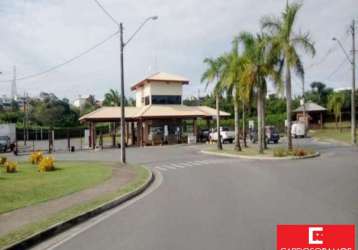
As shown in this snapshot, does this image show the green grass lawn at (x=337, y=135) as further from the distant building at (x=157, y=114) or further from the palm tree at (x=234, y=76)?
the palm tree at (x=234, y=76)

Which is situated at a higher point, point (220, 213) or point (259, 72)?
point (259, 72)

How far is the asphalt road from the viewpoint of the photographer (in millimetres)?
8352

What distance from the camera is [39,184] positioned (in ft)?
56.3

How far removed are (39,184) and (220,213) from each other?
29.2 feet

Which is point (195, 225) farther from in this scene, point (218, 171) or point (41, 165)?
point (41, 165)

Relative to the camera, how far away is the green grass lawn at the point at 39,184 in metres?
13.5

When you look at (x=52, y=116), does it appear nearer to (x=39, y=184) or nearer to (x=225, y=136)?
(x=225, y=136)

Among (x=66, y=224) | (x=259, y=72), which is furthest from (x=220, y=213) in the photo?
(x=259, y=72)

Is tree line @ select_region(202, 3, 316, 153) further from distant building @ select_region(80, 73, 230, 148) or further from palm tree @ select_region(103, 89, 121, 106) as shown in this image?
palm tree @ select_region(103, 89, 121, 106)

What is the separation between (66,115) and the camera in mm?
95750

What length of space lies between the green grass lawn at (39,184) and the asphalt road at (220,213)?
2834mm

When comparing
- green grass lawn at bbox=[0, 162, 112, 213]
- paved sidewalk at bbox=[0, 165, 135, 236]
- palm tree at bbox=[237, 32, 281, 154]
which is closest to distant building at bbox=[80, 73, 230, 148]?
palm tree at bbox=[237, 32, 281, 154]

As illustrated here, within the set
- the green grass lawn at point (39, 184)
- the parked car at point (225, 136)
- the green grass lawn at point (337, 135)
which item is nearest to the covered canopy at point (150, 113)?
the parked car at point (225, 136)

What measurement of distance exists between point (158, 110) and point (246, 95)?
66.2 feet
